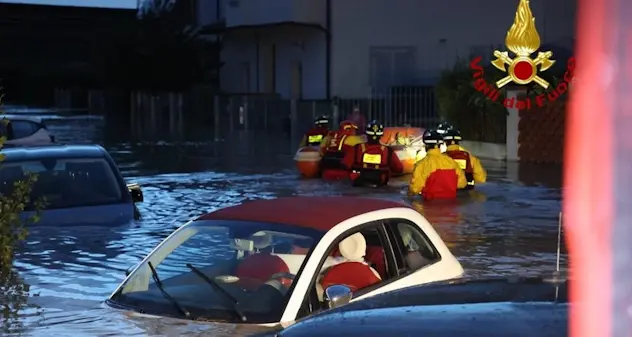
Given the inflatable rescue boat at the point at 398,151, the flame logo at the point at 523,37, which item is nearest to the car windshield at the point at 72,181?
the inflatable rescue boat at the point at 398,151

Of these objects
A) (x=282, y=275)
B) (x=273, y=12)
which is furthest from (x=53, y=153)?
(x=273, y=12)

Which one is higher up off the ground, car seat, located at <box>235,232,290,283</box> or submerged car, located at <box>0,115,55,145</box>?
submerged car, located at <box>0,115,55,145</box>

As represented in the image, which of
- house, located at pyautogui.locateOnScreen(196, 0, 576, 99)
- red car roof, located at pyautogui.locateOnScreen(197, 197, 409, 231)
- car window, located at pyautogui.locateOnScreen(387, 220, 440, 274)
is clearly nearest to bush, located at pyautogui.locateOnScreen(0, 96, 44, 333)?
red car roof, located at pyautogui.locateOnScreen(197, 197, 409, 231)

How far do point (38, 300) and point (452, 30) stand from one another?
3071cm

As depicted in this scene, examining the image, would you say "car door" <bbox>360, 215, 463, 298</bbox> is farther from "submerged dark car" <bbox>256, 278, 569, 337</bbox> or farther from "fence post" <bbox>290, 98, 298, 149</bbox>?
"fence post" <bbox>290, 98, 298, 149</bbox>

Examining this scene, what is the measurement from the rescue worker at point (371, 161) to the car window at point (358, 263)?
1085cm

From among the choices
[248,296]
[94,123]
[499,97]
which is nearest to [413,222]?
[248,296]

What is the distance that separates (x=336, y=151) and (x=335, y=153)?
6 centimetres

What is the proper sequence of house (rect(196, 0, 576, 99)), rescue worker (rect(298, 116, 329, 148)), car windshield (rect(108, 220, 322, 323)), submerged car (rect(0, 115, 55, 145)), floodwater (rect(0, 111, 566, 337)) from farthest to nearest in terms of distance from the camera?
1. house (rect(196, 0, 576, 99))
2. rescue worker (rect(298, 116, 329, 148))
3. submerged car (rect(0, 115, 55, 145))
4. floodwater (rect(0, 111, 566, 337))
5. car windshield (rect(108, 220, 322, 323))

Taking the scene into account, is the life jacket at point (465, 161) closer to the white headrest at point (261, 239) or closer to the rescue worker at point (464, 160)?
the rescue worker at point (464, 160)

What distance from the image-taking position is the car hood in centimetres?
297

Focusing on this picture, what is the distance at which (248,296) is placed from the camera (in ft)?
21.4

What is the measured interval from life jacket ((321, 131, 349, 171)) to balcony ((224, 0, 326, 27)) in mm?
17349

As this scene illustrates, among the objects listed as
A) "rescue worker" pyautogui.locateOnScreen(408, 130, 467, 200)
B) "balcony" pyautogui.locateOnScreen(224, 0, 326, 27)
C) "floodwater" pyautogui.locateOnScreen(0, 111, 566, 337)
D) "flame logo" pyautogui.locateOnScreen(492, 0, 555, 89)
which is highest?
"balcony" pyautogui.locateOnScreen(224, 0, 326, 27)
